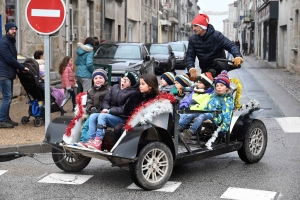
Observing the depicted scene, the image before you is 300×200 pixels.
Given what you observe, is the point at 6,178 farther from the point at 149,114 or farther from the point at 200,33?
the point at 200,33

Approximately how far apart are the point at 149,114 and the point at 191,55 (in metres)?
2.26

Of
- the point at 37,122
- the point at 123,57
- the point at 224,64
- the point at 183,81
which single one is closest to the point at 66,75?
the point at 37,122

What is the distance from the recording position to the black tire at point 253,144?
7691 mm

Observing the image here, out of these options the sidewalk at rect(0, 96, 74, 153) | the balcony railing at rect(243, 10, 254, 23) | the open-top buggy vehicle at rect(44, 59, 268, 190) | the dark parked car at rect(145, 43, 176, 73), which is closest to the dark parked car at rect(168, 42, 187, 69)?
the dark parked car at rect(145, 43, 176, 73)

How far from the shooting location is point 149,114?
6434 millimetres

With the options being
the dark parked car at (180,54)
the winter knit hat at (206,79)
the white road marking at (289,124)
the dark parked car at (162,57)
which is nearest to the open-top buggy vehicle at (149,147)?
→ the winter knit hat at (206,79)

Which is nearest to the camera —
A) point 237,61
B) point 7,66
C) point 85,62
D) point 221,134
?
point 221,134

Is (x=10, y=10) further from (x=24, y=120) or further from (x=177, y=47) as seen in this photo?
(x=177, y=47)

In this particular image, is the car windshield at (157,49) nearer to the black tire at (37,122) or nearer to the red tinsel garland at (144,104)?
the black tire at (37,122)

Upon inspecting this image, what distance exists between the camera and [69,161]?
727cm

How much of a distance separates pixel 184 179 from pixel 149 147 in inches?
34.7

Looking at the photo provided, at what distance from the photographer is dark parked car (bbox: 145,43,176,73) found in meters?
27.9

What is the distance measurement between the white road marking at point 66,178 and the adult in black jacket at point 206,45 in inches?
81.6

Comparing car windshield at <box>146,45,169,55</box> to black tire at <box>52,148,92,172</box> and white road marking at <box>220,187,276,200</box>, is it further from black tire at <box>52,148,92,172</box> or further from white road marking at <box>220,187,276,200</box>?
white road marking at <box>220,187,276,200</box>
